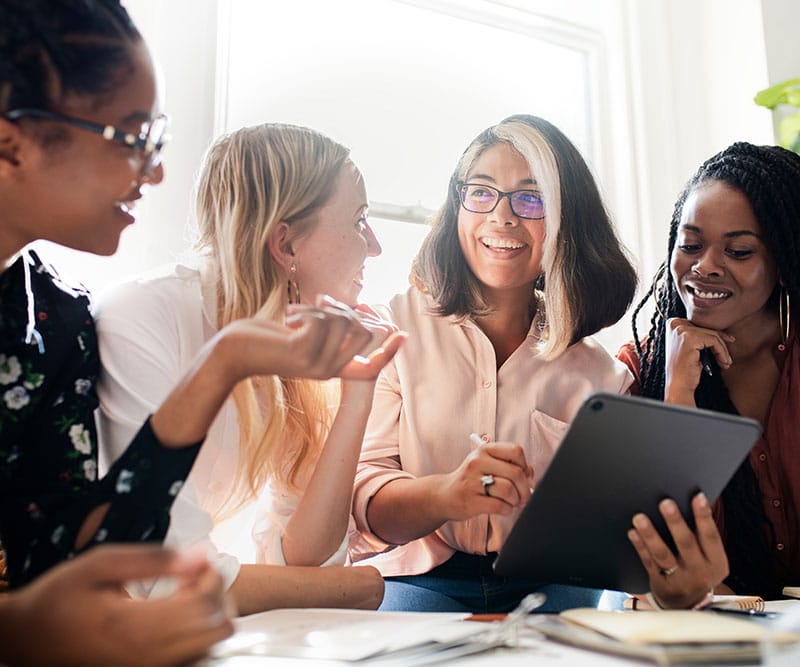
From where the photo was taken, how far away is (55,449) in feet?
3.12

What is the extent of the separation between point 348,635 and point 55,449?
1.32 feet

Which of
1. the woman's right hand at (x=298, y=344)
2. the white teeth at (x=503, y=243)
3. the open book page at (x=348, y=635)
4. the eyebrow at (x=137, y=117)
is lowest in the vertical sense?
the open book page at (x=348, y=635)

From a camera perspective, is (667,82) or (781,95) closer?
(781,95)

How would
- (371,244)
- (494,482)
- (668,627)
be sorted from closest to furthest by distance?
1. (668,627)
2. (494,482)
3. (371,244)

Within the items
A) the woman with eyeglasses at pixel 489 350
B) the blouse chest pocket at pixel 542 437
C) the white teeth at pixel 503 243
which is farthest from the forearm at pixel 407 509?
the white teeth at pixel 503 243

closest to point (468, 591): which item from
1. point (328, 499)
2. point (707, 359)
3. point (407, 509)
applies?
point (407, 509)

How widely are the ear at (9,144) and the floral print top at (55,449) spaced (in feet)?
0.64

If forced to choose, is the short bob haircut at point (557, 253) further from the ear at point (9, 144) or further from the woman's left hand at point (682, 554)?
the ear at point (9, 144)

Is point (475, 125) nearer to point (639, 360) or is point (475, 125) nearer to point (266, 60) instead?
point (266, 60)

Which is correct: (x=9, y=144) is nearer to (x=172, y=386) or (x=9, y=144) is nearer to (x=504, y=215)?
(x=172, y=386)

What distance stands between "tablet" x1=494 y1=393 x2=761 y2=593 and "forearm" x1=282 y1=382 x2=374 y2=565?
31 centimetres

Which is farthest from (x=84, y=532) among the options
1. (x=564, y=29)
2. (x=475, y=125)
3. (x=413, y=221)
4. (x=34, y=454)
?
(x=564, y=29)

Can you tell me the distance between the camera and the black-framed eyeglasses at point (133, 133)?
80 cm

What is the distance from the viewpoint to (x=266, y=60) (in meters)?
2.22
